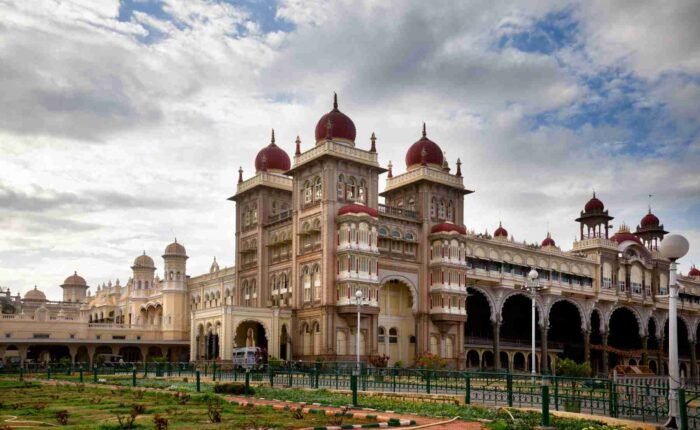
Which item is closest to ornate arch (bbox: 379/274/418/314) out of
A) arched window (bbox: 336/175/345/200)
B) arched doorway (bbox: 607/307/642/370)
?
arched window (bbox: 336/175/345/200)

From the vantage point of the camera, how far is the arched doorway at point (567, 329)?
79875 millimetres

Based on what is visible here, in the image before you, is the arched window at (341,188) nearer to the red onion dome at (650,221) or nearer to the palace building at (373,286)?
the palace building at (373,286)

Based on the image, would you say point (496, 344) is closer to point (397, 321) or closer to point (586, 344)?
point (397, 321)

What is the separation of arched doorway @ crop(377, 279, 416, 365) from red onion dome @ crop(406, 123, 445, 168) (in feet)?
37.1

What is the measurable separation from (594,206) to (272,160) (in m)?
37.7

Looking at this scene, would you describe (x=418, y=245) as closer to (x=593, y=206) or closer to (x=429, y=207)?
(x=429, y=207)

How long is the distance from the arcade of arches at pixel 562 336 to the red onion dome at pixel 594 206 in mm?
11166

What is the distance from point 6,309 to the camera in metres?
90.4

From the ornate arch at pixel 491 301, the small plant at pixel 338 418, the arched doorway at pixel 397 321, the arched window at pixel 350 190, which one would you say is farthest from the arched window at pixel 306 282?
the small plant at pixel 338 418

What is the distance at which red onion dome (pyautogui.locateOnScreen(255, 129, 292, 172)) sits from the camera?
68.8m

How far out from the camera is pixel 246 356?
55.3 metres

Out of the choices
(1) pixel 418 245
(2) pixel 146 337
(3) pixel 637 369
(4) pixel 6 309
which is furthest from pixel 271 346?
(4) pixel 6 309

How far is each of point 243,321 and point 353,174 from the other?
14.8 metres

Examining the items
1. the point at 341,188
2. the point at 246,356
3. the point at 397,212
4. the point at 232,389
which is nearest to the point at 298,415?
the point at 232,389
